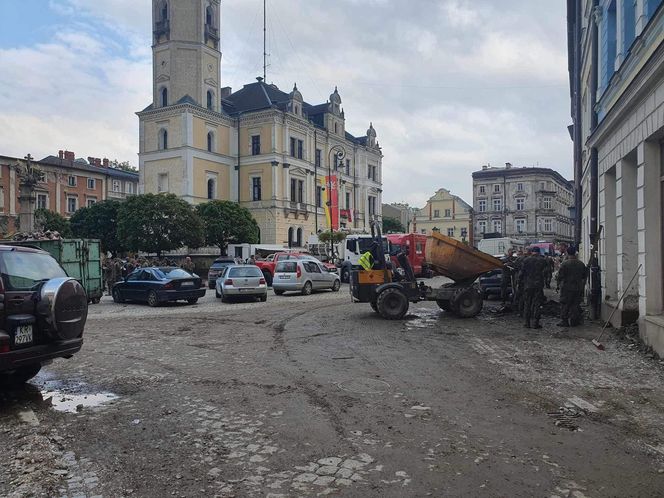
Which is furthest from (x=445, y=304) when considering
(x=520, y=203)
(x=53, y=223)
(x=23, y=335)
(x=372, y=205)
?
(x=520, y=203)

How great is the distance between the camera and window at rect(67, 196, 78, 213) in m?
69.7

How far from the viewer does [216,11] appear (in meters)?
61.2

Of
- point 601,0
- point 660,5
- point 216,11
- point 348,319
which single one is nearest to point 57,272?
point 348,319

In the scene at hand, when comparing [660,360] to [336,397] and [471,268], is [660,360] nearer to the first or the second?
[336,397]

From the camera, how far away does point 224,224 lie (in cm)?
4772

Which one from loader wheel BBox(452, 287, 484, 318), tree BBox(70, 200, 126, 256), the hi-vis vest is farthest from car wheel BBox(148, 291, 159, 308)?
tree BBox(70, 200, 126, 256)

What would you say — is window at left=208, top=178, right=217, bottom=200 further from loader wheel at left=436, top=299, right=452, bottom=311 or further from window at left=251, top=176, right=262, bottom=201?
loader wheel at left=436, top=299, right=452, bottom=311

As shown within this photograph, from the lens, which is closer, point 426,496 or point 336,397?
point 426,496

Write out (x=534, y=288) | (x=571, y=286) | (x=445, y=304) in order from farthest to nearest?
1. (x=445, y=304)
2. (x=534, y=288)
3. (x=571, y=286)

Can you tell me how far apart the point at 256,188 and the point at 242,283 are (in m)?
42.6

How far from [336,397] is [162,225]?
3733 centimetres

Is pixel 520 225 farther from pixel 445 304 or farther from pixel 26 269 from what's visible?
pixel 26 269

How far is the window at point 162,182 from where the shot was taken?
5781cm

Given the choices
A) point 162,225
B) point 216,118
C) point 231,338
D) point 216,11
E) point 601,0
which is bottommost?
point 231,338
